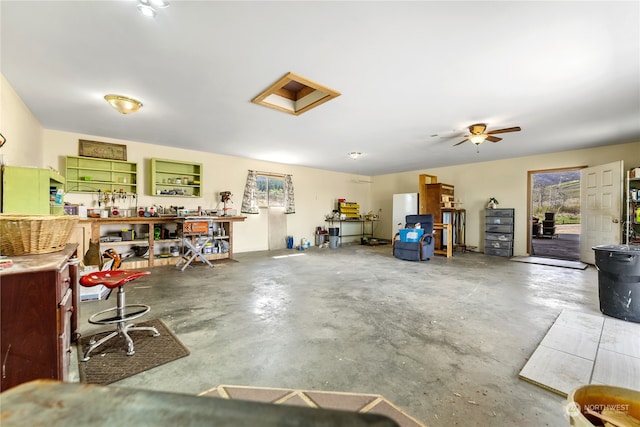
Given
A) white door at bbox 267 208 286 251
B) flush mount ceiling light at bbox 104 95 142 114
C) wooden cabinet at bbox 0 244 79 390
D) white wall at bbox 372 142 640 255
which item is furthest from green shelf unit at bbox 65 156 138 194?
white wall at bbox 372 142 640 255

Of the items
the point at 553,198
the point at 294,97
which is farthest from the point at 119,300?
the point at 553,198

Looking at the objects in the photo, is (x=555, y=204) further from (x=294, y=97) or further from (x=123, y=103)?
(x=123, y=103)

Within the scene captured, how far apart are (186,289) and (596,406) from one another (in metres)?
4.09

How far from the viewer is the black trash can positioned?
2707mm

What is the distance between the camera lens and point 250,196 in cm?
709

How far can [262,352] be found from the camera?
2.14m

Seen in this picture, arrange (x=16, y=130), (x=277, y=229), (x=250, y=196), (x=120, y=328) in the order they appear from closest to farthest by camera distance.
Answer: (x=120, y=328) → (x=16, y=130) → (x=250, y=196) → (x=277, y=229)

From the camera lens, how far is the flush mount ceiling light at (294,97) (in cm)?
323

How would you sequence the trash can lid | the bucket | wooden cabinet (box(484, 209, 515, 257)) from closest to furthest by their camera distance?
the bucket
the trash can lid
wooden cabinet (box(484, 209, 515, 257))

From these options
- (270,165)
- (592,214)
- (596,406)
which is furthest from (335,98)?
(592,214)

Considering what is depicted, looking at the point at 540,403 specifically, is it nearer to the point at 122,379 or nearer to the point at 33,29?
the point at 122,379

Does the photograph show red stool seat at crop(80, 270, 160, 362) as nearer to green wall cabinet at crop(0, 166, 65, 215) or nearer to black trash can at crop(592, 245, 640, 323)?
green wall cabinet at crop(0, 166, 65, 215)

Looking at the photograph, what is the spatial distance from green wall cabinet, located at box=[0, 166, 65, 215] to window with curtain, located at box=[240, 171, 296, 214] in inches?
172

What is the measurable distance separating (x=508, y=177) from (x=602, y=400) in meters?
7.14
